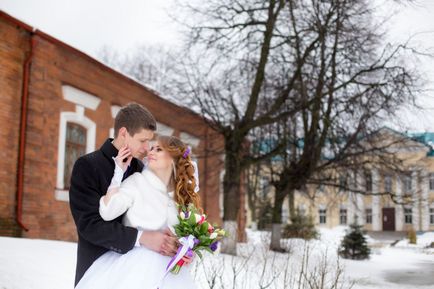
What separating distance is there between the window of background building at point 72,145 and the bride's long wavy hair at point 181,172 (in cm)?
927

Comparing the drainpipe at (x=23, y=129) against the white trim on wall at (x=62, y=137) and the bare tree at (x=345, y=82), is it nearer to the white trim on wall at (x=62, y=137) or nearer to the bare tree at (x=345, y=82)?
the white trim on wall at (x=62, y=137)

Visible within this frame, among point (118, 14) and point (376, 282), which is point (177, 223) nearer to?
point (376, 282)

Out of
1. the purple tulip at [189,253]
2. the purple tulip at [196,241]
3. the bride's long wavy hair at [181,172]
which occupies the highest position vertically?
the bride's long wavy hair at [181,172]

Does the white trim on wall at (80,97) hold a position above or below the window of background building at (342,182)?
above

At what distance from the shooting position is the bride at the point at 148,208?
2.52 meters

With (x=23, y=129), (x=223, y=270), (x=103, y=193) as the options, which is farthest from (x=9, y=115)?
(x=103, y=193)

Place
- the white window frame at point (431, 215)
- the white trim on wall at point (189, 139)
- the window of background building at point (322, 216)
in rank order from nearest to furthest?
1. the white window frame at point (431, 215)
2. the white trim on wall at point (189, 139)
3. the window of background building at point (322, 216)

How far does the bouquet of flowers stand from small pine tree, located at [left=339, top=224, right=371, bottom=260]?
11571 millimetres

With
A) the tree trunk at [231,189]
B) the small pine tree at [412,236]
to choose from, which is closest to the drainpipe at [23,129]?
the tree trunk at [231,189]

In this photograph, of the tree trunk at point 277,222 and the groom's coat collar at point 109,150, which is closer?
the groom's coat collar at point 109,150

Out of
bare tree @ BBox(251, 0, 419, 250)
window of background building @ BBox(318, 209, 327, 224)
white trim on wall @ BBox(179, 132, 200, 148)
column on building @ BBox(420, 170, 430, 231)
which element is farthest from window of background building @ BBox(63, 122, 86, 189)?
window of background building @ BBox(318, 209, 327, 224)

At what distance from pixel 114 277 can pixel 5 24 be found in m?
8.70

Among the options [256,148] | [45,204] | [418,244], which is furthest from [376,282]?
[256,148]

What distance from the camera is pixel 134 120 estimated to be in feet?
8.83
